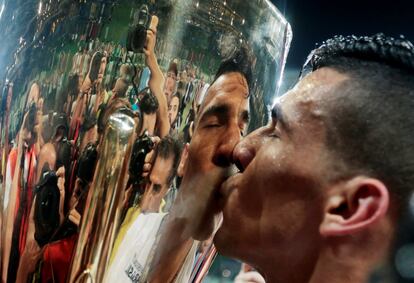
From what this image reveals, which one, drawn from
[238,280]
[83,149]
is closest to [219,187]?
[83,149]

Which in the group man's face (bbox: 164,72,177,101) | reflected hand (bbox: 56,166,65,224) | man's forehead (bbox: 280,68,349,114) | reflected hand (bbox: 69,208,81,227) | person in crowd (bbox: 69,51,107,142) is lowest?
reflected hand (bbox: 69,208,81,227)

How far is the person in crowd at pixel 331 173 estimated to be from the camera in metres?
0.68

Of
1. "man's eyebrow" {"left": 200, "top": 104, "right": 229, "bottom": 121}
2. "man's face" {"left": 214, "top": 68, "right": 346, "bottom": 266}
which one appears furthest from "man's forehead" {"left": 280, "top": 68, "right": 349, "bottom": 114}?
"man's eyebrow" {"left": 200, "top": 104, "right": 229, "bottom": 121}

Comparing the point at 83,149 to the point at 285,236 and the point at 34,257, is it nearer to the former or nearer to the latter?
the point at 34,257

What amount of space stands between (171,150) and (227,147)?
106mm

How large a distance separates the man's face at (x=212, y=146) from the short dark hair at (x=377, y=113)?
0.12 m

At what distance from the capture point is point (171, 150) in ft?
2.22

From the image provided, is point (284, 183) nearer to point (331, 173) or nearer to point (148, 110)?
point (331, 173)

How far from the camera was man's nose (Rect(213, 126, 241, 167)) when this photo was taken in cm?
74

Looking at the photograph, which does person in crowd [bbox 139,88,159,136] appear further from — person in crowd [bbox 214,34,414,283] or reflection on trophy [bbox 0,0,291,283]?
Answer: person in crowd [bbox 214,34,414,283]

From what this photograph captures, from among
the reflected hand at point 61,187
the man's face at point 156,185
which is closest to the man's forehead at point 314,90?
the man's face at point 156,185

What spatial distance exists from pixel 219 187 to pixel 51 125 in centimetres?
25

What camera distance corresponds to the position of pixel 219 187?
0.76m

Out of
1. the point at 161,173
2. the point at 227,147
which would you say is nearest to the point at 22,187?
the point at 161,173
